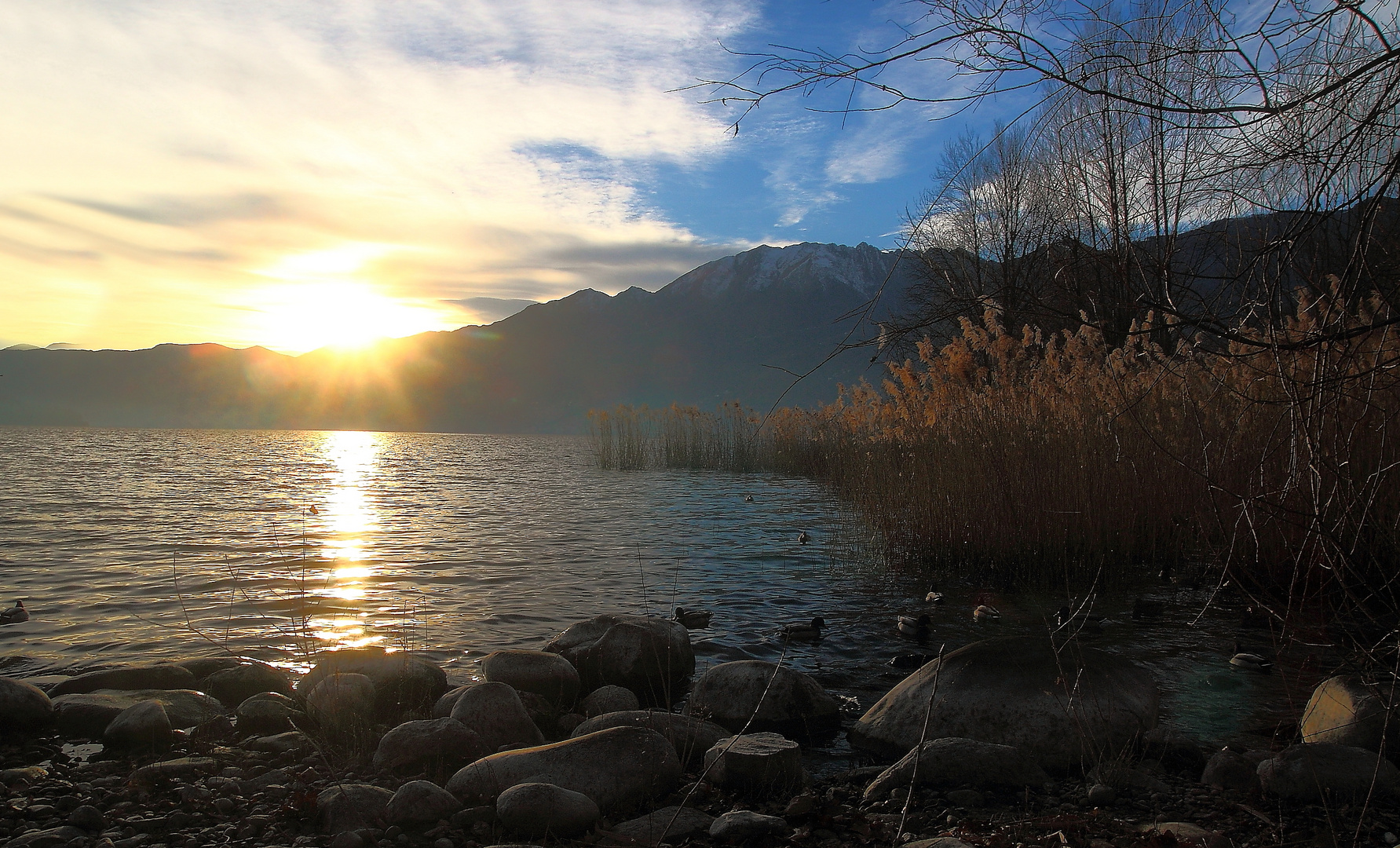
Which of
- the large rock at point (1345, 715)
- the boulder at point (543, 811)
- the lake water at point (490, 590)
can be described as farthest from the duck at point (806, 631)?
the boulder at point (543, 811)

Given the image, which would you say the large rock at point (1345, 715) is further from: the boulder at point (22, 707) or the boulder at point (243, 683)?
the boulder at point (22, 707)

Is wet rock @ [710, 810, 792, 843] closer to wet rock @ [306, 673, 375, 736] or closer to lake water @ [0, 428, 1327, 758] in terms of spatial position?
lake water @ [0, 428, 1327, 758]

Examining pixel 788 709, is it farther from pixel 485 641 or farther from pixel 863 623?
pixel 485 641

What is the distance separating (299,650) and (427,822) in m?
2.88

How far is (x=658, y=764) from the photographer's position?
9.55ft

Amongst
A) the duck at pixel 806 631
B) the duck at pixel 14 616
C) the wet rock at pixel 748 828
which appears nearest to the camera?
the wet rock at pixel 748 828

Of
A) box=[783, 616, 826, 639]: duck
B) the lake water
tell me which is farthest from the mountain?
box=[783, 616, 826, 639]: duck

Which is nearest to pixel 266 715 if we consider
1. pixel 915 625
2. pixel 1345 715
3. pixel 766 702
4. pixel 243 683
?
pixel 243 683

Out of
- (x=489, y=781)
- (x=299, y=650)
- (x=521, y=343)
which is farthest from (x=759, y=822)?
(x=521, y=343)

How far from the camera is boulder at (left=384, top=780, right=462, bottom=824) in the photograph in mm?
2580

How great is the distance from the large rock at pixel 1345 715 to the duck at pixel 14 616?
25.3 ft

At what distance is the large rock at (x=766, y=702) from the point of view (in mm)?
3641

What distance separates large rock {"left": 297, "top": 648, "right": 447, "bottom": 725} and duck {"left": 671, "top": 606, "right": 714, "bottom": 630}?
74.5 inches

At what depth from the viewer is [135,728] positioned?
331cm
